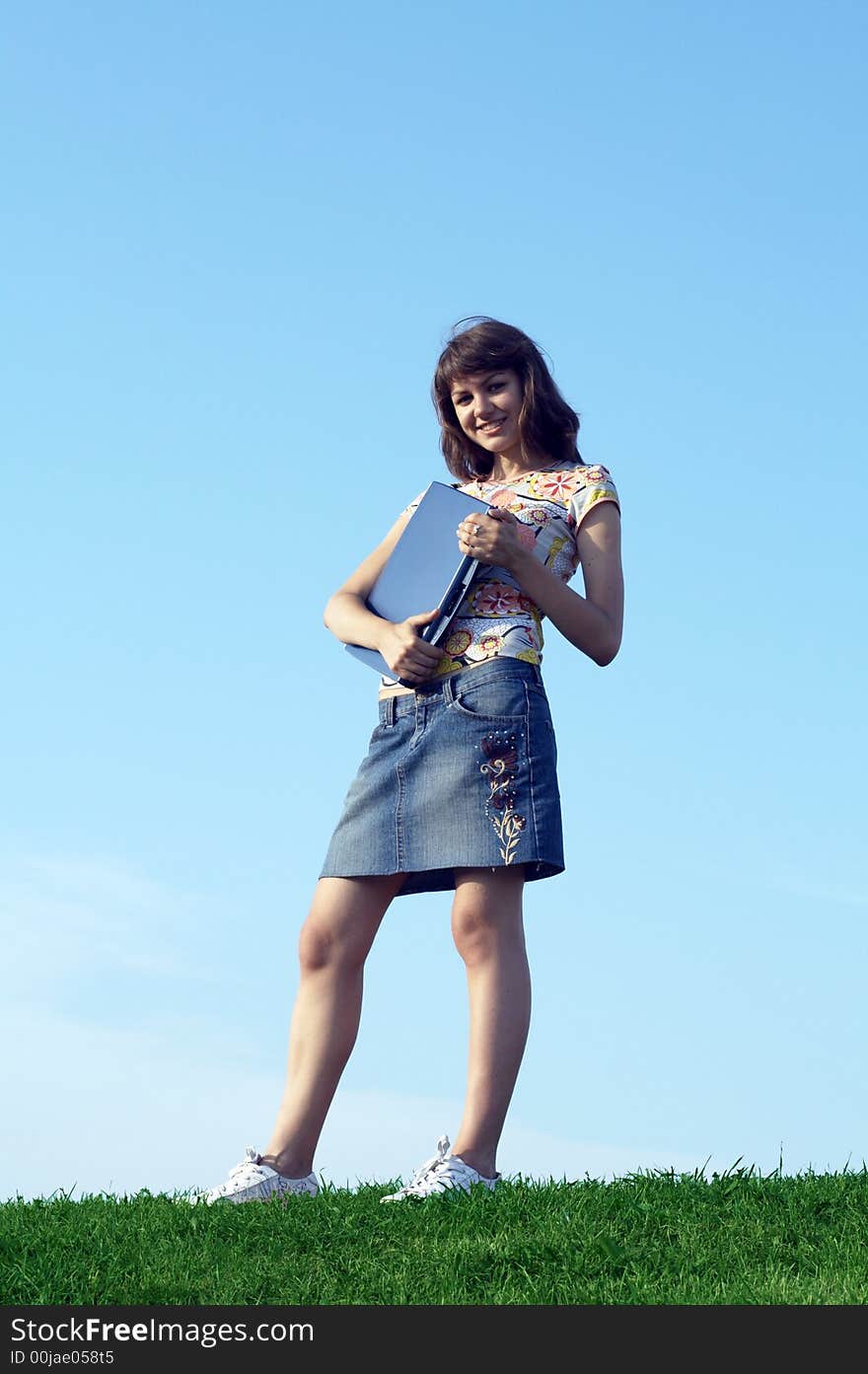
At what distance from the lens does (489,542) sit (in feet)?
16.1

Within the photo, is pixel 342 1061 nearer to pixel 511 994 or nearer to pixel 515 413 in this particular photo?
pixel 511 994

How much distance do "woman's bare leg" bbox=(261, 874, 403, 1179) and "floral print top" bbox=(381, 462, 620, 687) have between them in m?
0.75

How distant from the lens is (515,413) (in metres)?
5.39

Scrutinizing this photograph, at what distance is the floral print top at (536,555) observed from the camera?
504cm

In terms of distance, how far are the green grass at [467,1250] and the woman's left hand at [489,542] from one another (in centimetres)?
193

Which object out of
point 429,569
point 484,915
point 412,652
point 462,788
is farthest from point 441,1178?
point 429,569

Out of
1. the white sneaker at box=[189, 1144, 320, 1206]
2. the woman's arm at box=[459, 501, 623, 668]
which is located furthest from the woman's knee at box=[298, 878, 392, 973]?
the woman's arm at box=[459, 501, 623, 668]

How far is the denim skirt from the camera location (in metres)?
4.83

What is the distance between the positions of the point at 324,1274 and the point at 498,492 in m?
2.62

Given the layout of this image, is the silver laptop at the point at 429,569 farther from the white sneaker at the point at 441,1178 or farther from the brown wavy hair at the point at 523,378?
the white sneaker at the point at 441,1178

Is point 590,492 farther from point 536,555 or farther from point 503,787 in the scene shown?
point 503,787

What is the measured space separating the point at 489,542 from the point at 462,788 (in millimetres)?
786

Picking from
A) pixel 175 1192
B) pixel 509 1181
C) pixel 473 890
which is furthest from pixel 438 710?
pixel 175 1192

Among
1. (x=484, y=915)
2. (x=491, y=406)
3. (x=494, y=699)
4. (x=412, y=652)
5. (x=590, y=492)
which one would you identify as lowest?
(x=484, y=915)
